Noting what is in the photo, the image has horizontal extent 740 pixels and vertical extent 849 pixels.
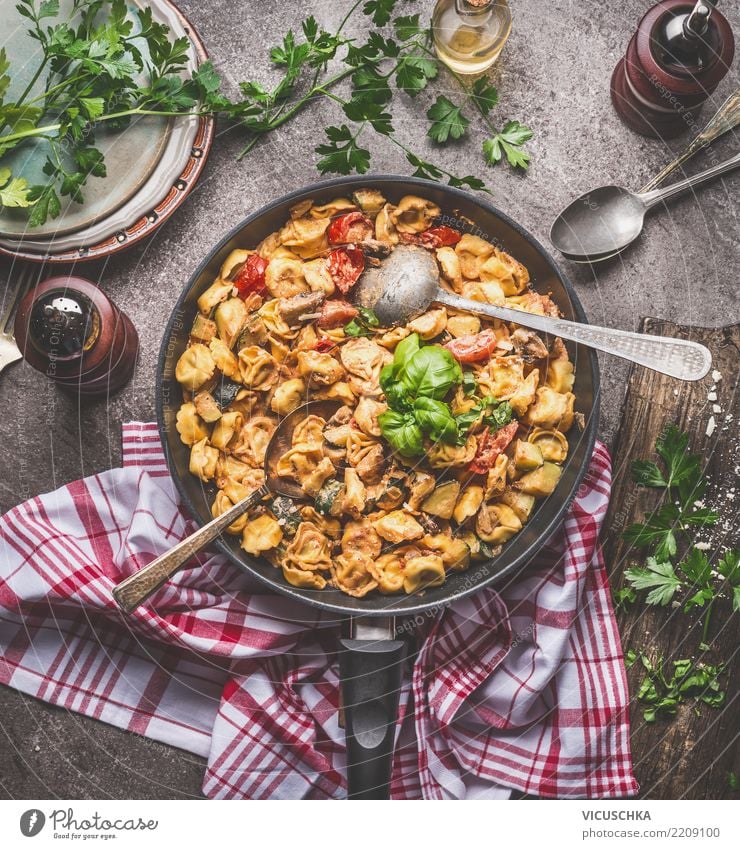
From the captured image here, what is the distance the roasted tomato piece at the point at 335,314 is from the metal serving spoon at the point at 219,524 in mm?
299

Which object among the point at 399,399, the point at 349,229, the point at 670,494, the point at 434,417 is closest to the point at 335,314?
the point at 349,229

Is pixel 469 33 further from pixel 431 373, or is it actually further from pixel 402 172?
pixel 431 373

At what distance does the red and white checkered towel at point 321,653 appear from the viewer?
108 inches

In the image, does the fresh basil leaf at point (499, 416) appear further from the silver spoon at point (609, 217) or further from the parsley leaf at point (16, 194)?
the parsley leaf at point (16, 194)

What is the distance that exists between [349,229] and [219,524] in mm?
1205

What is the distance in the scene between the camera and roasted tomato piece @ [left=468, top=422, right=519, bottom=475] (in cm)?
258

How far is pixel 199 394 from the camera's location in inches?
104

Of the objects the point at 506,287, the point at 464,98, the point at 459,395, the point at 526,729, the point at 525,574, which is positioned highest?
the point at 464,98

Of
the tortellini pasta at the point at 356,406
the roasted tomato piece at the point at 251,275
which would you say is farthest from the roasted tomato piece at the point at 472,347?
the roasted tomato piece at the point at 251,275

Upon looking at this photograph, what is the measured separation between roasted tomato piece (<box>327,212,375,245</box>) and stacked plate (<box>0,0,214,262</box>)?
2.13 feet
